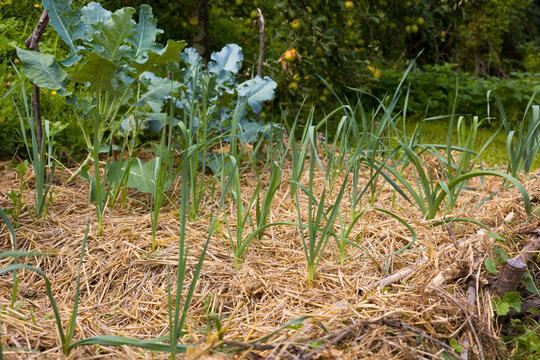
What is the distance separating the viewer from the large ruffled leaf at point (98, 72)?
5.49 feet

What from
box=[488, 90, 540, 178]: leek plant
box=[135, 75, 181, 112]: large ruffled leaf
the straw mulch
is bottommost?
the straw mulch

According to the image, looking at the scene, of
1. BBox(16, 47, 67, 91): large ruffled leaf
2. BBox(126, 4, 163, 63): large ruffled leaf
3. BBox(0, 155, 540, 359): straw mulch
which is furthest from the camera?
BBox(126, 4, 163, 63): large ruffled leaf

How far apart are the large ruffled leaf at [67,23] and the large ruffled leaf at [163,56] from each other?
0.25m

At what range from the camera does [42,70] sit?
1.81 metres

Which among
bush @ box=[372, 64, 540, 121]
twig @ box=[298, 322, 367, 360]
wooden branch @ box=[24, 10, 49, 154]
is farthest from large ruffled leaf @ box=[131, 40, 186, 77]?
bush @ box=[372, 64, 540, 121]

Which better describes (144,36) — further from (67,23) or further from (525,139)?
(525,139)

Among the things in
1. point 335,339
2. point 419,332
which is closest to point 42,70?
point 335,339

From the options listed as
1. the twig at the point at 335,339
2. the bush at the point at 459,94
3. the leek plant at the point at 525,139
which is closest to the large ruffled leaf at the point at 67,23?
the twig at the point at 335,339

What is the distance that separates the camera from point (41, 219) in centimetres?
170

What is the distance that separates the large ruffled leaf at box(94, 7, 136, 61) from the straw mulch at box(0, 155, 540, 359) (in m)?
0.60

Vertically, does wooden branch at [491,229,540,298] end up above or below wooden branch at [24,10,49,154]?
below

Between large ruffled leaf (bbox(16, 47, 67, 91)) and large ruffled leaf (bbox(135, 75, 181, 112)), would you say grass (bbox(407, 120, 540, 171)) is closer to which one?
large ruffled leaf (bbox(135, 75, 181, 112))

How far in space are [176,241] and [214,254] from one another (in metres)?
0.16

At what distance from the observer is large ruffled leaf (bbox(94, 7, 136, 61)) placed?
1741mm
